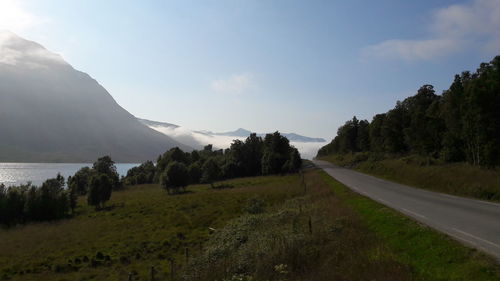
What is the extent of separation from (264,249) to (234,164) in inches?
3993

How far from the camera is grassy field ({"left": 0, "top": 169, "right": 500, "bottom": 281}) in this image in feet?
36.8

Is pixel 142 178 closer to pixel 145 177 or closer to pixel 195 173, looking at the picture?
pixel 145 177

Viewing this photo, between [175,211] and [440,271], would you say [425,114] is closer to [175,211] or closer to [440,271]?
[175,211]

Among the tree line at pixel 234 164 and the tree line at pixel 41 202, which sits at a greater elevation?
the tree line at pixel 234 164

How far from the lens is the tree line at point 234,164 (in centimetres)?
9050

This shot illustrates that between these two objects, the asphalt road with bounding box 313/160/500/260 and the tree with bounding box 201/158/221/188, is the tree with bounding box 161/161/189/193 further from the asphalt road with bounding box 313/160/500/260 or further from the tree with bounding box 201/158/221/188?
the asphalt road with bounding box 313/160/500/260

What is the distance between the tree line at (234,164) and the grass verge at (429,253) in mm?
77446

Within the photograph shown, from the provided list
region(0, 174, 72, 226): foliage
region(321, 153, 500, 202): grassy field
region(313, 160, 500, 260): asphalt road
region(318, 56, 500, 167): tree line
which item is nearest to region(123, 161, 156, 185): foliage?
region(0, 174, 72, 226): foliage

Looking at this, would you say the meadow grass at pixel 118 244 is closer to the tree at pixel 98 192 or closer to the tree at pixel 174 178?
the tree at pixel 98 192

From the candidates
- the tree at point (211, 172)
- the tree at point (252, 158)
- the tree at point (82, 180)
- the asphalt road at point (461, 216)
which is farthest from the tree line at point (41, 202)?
the asphalt road at point (461, 216)

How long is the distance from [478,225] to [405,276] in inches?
305

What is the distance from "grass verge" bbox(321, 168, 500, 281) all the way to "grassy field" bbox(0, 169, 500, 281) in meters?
0.03

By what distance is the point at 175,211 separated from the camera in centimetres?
5175

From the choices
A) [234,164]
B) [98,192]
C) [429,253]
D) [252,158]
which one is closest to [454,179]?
[429,253]
